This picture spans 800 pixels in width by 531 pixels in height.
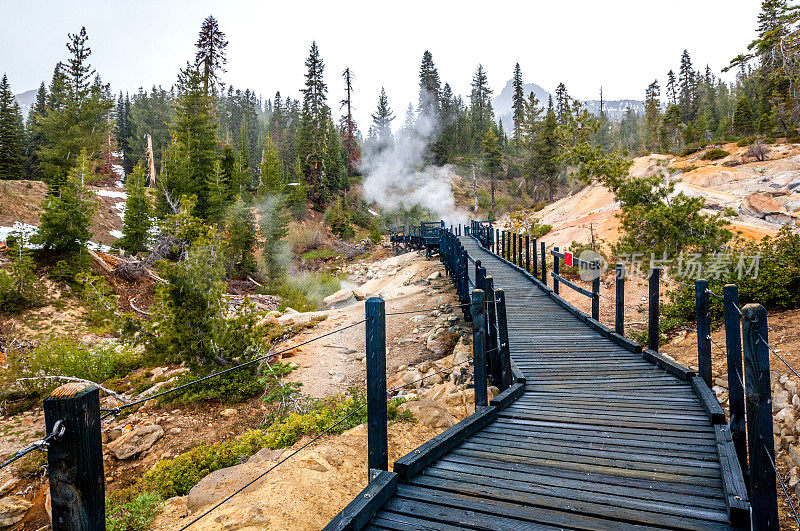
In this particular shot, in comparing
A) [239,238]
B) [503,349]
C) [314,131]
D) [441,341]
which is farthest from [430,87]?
[503,349]

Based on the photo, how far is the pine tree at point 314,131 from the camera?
47.0 m

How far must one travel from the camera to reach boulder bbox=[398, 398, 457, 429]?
5.34 metres

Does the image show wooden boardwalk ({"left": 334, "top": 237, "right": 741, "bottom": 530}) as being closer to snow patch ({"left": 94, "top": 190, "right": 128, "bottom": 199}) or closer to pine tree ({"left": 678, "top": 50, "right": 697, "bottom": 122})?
snow patch ({"left": 94, "top": 190, "right": 128, "bottom": 199})

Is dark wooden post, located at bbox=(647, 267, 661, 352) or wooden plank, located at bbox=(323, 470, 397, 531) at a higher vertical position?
dark wooden post, located at bbox=(647, 267, 661, 352)

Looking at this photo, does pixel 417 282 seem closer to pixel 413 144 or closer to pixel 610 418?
pixel 610 418

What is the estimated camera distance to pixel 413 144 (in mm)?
66000

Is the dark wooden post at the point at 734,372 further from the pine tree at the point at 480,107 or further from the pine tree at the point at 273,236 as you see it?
the pine tree at the point at 480,107

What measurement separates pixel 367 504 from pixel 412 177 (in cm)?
5838

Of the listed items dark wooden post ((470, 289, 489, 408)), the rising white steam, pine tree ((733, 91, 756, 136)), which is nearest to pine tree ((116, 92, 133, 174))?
the rising white steam

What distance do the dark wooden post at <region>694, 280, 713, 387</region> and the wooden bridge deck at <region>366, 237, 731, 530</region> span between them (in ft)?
0.89

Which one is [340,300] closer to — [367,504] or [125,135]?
[367,504]

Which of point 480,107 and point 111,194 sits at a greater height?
point 480,107

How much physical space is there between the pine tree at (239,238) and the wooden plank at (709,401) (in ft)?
80.9

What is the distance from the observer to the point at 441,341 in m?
10.6
